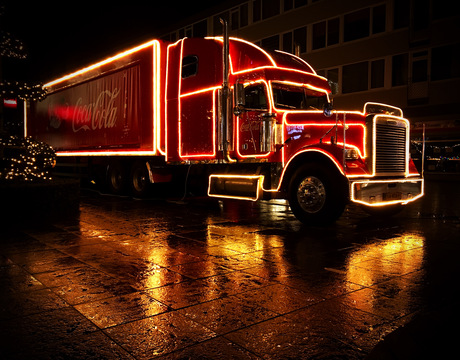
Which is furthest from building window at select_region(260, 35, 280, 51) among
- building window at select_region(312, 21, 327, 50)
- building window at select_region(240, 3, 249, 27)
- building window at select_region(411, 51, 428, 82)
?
building window at select_region(411, 51, 428, 82)

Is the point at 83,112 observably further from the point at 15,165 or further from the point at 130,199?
the point at 15,165

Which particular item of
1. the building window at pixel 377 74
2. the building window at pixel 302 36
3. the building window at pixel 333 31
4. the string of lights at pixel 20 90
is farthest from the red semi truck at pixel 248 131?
the building window at pixel 302 36

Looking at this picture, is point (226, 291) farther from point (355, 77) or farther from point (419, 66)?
point (355, 77)

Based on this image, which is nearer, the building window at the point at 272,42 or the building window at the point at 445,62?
the building window at the point at 445,62

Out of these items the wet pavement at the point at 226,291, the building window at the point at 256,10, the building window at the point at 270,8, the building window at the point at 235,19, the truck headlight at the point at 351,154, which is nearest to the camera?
the wet pavement at the point at 226,291

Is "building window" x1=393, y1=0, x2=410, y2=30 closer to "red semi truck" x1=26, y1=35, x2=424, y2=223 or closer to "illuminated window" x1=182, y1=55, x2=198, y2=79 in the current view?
"red semi truck" x1=26, y1=35, x2=424, y2=223

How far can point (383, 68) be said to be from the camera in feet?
82.3

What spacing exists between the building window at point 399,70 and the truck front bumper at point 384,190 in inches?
698

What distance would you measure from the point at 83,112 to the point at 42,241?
8.97 meters

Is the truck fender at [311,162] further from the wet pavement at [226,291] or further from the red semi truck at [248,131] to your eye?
the wet pavement at [226,291]

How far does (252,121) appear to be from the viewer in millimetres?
8812

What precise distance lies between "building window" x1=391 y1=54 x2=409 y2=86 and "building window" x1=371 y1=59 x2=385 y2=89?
1.94 ft

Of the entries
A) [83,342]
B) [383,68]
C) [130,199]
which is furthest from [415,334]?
[383,68]

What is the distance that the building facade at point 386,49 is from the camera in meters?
22.9
